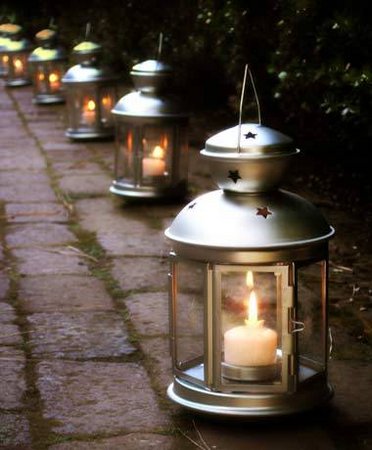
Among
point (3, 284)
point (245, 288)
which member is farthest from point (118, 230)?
point (245, 288)

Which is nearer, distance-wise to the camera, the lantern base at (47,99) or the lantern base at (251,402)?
the lantern base at (251,402)

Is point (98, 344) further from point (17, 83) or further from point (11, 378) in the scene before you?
point (17, 83)

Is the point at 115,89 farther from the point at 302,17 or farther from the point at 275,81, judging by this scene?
the point at 302,17

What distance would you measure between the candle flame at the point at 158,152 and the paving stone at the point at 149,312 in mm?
1705

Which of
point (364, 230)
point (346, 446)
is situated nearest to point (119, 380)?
point (346, 446)

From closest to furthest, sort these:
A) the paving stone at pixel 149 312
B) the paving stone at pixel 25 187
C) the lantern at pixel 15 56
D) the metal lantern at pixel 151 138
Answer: the paving stone at pixel 149 312, the metal lantern at pixel 151 138, the paving stone at pixel 25 187, the lantern at pixel 15 56

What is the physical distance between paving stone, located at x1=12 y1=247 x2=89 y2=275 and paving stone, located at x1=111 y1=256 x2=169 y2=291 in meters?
0.16

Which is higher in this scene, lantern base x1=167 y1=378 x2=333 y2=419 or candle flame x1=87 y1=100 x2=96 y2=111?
lantern base x1=167 y1=378 x2=333 y2=419

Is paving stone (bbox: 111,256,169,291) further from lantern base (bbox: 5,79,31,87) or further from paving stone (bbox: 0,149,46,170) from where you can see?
lantern base (bbox: 5,79,31,87)

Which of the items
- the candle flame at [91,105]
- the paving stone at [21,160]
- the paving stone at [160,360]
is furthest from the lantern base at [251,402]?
the candle flame at [91,105]

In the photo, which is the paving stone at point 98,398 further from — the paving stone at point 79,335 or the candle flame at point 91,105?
the candle flame at point 91,105

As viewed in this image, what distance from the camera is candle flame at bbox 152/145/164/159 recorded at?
5.89 meters

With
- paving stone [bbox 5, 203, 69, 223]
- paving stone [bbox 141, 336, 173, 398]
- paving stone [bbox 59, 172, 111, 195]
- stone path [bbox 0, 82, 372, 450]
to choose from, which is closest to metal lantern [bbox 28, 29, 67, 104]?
paving stone [bbox 59, 172, 111, 195]

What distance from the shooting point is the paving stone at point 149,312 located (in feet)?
12.7
